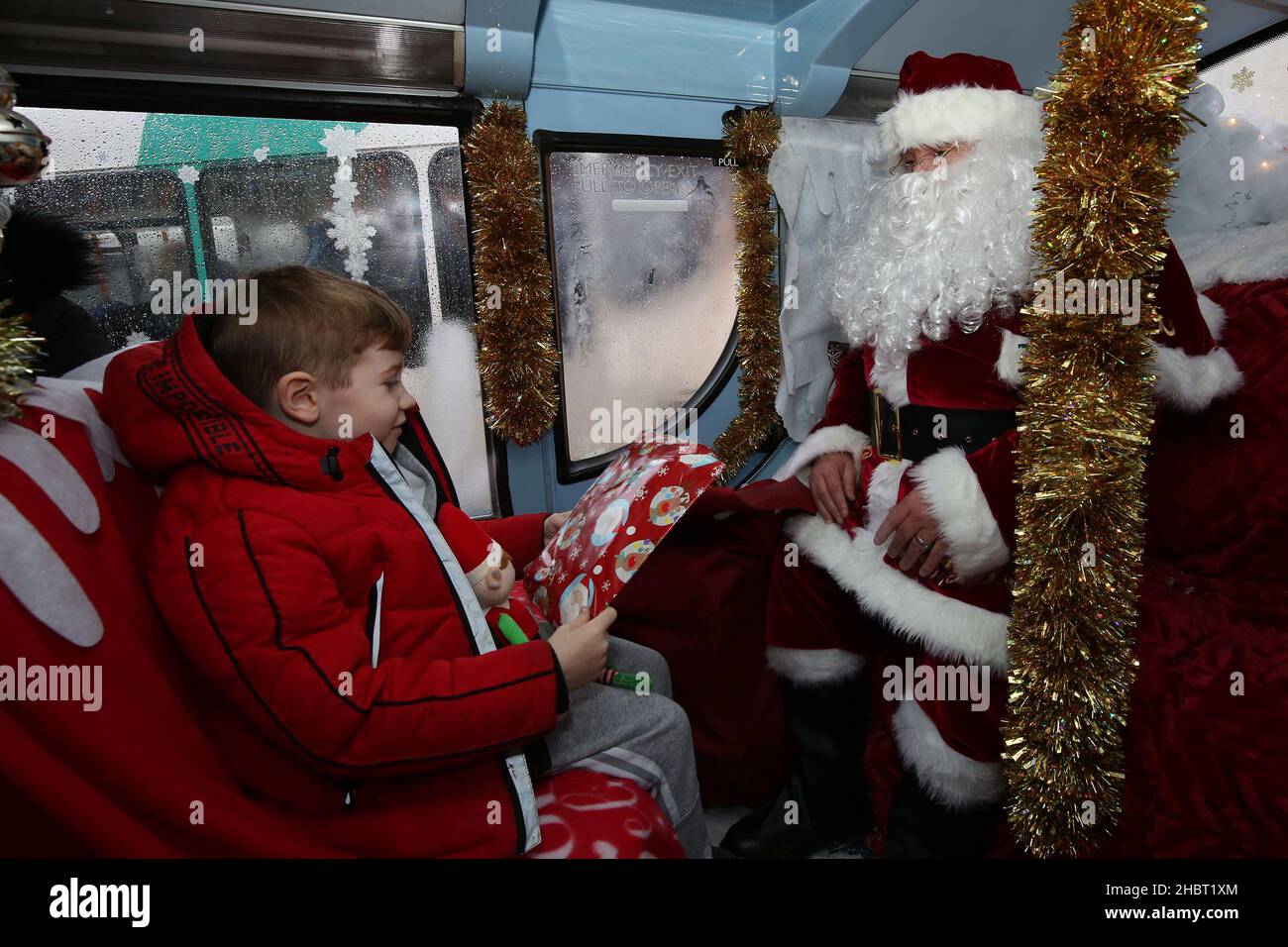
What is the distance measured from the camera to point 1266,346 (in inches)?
58.5

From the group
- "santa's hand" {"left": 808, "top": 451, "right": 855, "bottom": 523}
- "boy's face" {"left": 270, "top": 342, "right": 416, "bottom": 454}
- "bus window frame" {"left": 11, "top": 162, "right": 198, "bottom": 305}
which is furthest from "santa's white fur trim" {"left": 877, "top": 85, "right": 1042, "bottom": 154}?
"bus window frame" {"left": 11, "top": 162, "right": 198, "bottom": 305}

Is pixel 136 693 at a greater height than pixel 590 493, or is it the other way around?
pixel 590 493

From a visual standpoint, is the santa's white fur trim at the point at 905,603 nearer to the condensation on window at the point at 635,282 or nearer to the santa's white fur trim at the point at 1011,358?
the santa's white fur trim at the point at 1011,358

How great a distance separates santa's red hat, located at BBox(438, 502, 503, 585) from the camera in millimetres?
1240

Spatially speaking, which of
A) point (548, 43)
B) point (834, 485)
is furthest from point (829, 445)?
point (548, 43)

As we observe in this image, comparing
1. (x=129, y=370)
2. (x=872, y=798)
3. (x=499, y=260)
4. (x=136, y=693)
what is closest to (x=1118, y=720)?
(x=872, y=798)

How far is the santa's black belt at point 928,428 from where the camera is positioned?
146cm

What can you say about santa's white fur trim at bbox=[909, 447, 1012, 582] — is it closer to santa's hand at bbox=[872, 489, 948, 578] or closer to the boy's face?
santa's hand at bbox=[872, 489, 948, 578]

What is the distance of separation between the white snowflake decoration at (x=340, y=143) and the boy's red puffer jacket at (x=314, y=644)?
1.77m

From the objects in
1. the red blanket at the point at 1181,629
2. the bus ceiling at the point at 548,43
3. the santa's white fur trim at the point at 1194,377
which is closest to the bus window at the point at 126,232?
the bus ceiling at the point at 548,43

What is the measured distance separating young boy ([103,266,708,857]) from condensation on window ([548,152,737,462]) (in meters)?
1.84
